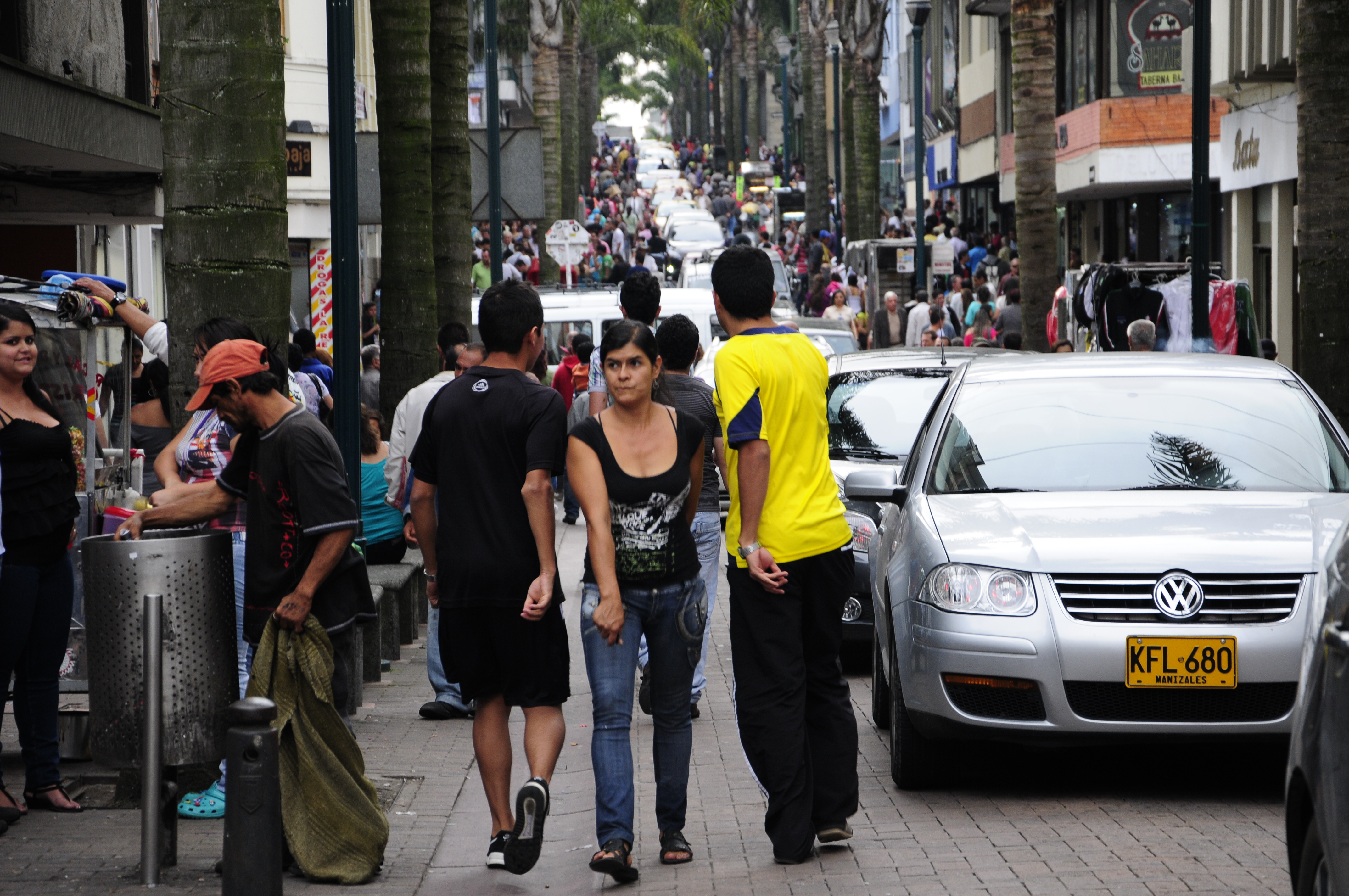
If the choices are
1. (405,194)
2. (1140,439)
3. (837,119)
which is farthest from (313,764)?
(837,119)

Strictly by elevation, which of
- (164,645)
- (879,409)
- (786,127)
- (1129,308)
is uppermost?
(786,127)

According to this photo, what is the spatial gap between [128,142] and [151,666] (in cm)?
928

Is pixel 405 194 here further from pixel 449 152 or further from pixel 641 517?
pixel 641 517

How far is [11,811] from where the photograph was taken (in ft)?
22.8

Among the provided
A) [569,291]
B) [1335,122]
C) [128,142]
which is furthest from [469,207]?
[569,291]

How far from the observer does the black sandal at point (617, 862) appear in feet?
19.8

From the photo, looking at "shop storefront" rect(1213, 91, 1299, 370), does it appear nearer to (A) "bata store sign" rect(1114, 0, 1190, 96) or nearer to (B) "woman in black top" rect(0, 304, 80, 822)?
(A) "bata store sign" rect(1114, 0, 1190, 96)

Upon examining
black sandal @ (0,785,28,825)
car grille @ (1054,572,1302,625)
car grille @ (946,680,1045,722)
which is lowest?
→ black sandal @ (0,785,28,825)

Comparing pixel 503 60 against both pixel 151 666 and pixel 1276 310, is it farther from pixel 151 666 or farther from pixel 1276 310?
pixel 151 666

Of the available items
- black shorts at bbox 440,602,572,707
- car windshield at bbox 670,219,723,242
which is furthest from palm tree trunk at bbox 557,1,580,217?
black shorts at bbox 440,602,572,707

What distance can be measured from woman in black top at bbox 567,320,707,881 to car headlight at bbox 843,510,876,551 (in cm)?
430

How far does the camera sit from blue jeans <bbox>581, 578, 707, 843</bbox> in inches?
243

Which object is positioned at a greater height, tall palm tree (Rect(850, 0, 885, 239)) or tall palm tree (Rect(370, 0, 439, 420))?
A: tall palm tree (Rect(850, 0, 885, 239))

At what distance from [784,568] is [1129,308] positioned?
13.7 m
